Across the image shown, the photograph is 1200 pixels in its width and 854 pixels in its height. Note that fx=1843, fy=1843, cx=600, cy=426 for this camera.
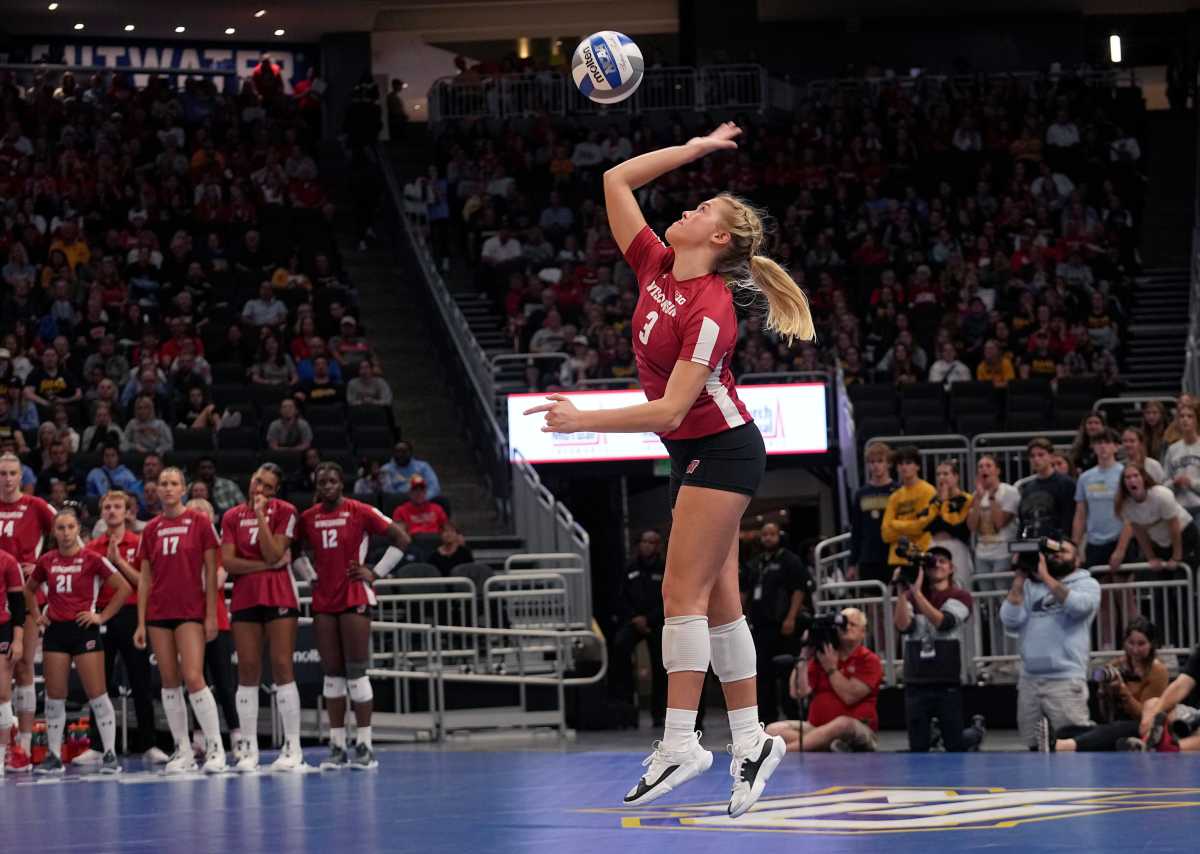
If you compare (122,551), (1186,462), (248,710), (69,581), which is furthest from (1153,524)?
(69,581)

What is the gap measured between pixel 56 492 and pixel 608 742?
565 cm

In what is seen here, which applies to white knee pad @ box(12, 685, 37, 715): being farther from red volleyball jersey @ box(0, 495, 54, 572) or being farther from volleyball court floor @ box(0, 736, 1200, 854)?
volleyball court floor @ box(0, 736, 1200, 854)

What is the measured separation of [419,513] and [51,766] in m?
5.65

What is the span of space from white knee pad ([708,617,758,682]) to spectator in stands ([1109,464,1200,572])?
7.86m

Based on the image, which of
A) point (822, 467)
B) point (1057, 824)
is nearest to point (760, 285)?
point (1057, 824)

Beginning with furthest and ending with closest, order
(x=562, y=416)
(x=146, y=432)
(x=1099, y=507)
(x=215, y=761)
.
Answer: (x=146, y=432) < (x=1099, y=507) < (x=215, y=761) < (x=562, y=416)

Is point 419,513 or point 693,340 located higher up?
point 693,340

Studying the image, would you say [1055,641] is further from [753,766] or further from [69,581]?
[69,581]

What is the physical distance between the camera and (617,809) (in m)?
8.70

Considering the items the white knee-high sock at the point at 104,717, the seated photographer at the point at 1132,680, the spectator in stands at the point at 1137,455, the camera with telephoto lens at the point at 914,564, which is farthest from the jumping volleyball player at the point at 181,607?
the spectator in stands at the point at 1137,455

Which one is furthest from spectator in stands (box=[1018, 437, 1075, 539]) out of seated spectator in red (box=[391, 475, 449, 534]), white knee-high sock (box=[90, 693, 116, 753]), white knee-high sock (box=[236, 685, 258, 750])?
white knee-high sock (box=[90, 693, 116, 753])

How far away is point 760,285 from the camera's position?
6.62 meters

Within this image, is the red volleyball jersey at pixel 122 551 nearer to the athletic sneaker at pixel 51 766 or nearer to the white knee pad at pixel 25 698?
the white knee pad at pixel 25 698

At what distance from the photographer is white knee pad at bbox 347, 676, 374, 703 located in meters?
12.4
